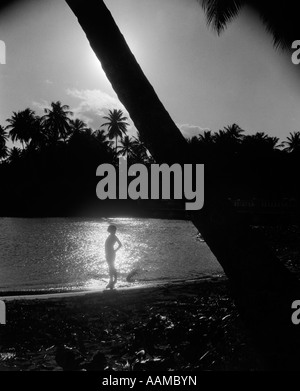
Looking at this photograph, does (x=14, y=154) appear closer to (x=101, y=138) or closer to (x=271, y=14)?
(x=101, y=138)

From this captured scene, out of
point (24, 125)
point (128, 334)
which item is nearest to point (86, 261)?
point (128, 334)

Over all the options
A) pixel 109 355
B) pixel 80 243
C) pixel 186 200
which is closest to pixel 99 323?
pixel 109 355

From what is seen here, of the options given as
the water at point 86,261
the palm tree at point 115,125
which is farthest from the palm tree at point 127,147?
the water at point 86,261

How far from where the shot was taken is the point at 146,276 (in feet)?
40.4

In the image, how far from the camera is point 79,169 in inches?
2211

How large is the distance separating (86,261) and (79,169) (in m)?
41.7

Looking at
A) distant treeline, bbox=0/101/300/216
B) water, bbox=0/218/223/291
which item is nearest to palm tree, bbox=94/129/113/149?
distant treeline, bbox=0/101/300/216

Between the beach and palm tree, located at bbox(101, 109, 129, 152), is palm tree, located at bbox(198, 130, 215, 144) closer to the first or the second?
palm tree, located at bbox(101, 109, 129, 152)

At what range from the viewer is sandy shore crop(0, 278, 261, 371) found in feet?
13.0

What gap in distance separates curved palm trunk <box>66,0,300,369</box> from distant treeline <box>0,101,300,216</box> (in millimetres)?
43062

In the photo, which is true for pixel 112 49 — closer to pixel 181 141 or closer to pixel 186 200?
pixel 181 141

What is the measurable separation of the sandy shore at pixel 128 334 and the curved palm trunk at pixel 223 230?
1.32ft

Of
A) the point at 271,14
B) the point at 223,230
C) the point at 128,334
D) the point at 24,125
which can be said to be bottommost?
the point at 128,334

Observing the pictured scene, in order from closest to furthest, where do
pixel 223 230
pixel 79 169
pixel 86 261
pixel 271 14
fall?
pixel 223 230, pixel 271 14, pixel 86 261, pixel 79 169
